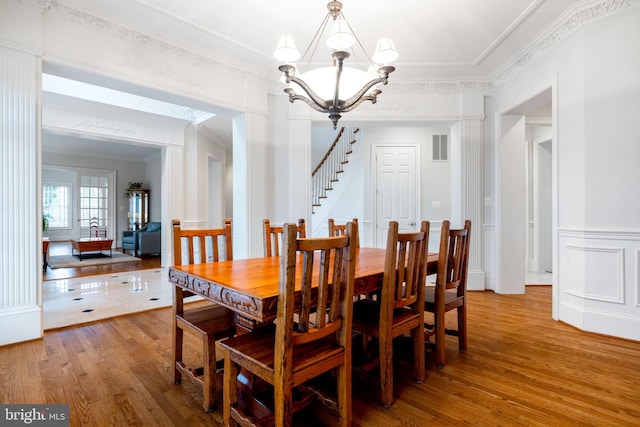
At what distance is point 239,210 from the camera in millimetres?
4184

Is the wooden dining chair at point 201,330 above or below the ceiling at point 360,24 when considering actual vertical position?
below

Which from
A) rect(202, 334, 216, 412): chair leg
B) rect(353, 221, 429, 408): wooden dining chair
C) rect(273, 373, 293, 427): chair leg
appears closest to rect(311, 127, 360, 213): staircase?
rect(353, 221, 429, 408): wooden dining chair

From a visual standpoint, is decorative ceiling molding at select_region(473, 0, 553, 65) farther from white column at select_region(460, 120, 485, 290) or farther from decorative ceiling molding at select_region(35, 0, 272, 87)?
decorative ceiling molding at select_region(35, 0, 272, 87)

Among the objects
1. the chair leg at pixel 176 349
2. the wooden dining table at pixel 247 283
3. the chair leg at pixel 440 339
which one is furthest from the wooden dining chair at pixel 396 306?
the chair leg at pixel 176 349

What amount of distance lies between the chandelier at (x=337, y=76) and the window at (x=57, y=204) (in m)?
11.2

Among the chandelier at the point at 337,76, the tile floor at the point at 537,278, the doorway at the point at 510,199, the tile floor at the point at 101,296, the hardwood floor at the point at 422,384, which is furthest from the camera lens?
the tile floor at the point at 537,278

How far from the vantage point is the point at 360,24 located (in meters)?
Result: 3.10

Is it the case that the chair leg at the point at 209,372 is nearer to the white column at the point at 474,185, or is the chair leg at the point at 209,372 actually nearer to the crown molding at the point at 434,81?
the crown molding at the point at 434,81

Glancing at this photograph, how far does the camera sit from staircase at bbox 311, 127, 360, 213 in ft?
20.6

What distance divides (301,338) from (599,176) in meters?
3.11

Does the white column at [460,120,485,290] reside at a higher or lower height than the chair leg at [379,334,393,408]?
higher

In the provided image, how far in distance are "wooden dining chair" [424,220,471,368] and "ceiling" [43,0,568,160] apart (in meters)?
2.00

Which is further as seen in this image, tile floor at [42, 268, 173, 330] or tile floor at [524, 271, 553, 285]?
tile floor at [524, 271, 553, 285]

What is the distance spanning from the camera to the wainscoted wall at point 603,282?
270cm
